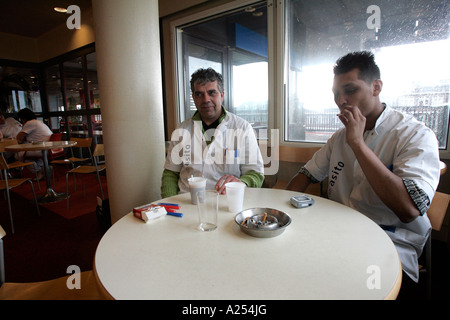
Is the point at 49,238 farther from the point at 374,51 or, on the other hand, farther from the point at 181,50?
the point at 374,51

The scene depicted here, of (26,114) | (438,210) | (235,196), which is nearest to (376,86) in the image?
(438,210)

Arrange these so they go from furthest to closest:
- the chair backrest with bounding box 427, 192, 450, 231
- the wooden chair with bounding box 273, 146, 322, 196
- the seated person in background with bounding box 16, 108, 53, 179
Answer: the seated person in background with bounding box 16, 108, 53, 179 < the wooden chair with bounding box 273, 146, 322, 196 < the chair backrest with bounding box 427, 192, 450, 231

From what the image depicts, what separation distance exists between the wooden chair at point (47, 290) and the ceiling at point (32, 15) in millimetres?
4776

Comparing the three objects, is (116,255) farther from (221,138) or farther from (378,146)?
(378,146)

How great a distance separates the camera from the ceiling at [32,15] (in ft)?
14.3

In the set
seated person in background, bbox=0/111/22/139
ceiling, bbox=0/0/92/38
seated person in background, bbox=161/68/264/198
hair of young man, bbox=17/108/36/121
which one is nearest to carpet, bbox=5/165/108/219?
seated person in background, bbox=0/111/22/139

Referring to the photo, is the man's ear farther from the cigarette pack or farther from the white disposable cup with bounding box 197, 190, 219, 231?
the cigarette pack

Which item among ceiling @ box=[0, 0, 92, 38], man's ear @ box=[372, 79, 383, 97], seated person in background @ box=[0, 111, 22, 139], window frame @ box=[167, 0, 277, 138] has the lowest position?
seated person in background @ box=[0, 111, 22, 139]

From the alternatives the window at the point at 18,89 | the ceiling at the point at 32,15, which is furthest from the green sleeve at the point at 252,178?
the window at the point at 18,89

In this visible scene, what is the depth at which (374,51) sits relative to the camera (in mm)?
2383

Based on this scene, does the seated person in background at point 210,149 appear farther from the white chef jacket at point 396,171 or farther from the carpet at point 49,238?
the carpet at point 49,238

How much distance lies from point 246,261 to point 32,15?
21.1 feet

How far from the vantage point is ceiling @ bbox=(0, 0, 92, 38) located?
4371mm
